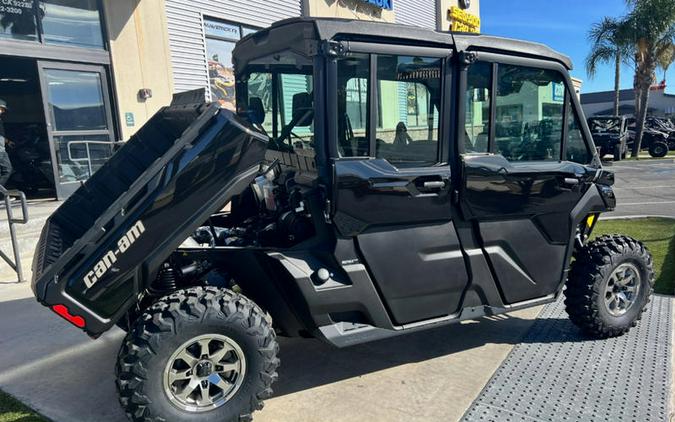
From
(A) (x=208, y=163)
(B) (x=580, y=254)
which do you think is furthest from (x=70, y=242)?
(B) (x=580, y=254)

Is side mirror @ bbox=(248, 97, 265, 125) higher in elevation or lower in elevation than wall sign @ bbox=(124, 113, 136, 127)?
lower

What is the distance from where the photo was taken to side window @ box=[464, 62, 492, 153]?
3.29 m

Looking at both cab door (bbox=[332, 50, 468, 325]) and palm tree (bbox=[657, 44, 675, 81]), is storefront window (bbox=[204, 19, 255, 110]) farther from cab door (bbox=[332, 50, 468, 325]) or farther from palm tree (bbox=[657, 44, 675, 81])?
Answer: palm tree (bbox=[657, 44, 675, 81])

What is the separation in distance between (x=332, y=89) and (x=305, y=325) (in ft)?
4.64

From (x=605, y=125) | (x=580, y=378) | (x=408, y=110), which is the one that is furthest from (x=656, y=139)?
(x=408, y=110)

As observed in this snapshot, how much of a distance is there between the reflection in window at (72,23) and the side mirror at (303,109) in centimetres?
748

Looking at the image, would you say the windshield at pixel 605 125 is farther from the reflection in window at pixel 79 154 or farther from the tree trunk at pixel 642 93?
the reflection in window at pixel 79 154

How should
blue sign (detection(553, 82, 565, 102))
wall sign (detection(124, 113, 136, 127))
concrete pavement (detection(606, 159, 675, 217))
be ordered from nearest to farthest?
1. blue sign (detection(553, 82, 565, 102))
2. wall sign (detection(124, 113, 136, 127))
3. concrete pavement (detection(606, 159, 675, 217))

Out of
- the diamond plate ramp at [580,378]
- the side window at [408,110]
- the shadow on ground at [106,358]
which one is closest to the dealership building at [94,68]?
the shadow on ground at [106,358]

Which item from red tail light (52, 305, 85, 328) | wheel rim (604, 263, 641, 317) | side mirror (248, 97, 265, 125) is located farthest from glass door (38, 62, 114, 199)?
wheel rim (604, 263, 641, 317)

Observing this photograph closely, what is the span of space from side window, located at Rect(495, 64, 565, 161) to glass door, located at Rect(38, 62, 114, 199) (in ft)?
25.4

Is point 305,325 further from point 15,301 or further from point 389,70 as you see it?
point 15,301

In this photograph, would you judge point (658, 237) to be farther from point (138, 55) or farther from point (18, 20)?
point (18, 20)

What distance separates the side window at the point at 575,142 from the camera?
370 centimetres
